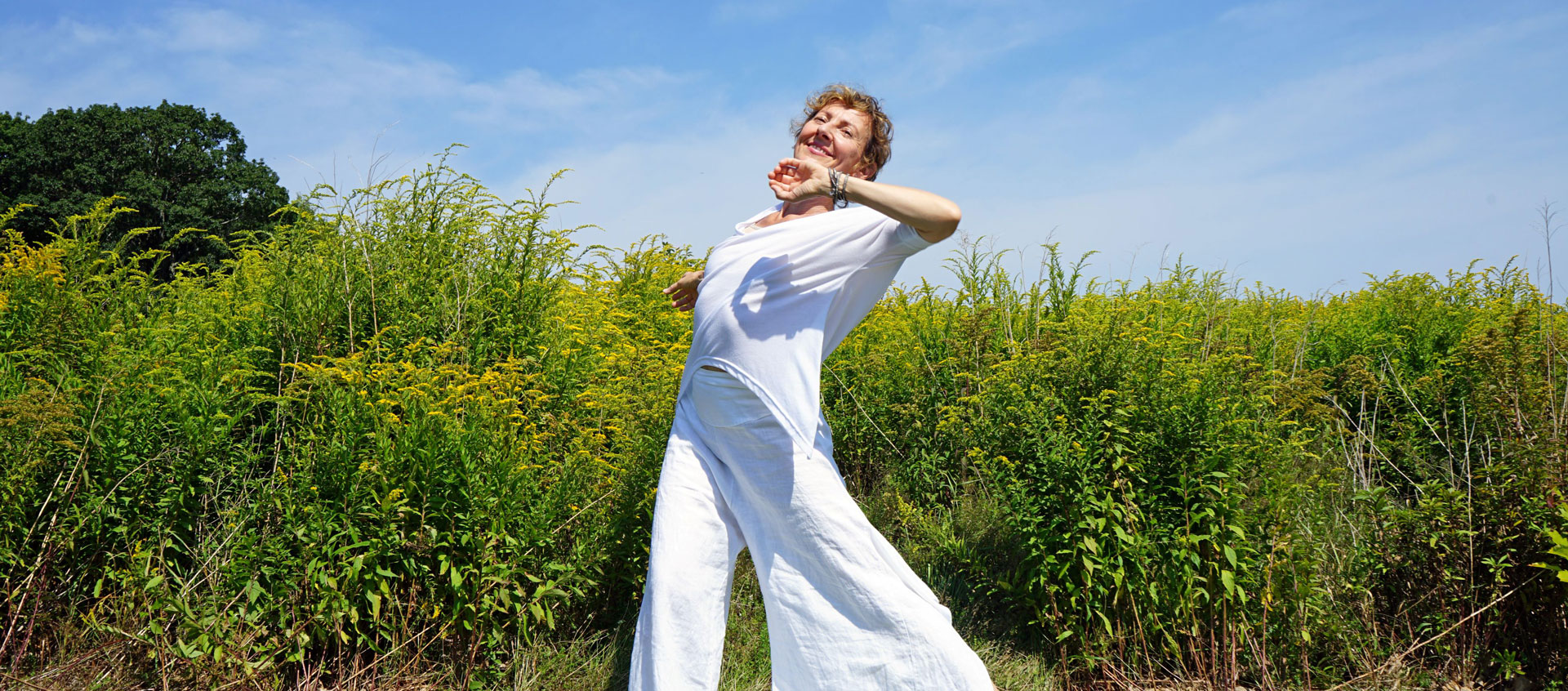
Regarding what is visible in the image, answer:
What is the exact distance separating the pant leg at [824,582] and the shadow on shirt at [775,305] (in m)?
0.16

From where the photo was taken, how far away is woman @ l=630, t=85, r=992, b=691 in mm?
2090

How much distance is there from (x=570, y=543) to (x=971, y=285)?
2.57 meters

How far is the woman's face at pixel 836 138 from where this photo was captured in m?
2.50

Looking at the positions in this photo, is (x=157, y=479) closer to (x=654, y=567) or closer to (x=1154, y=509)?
(x=654, y=567)

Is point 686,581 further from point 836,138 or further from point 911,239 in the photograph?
point 836,138

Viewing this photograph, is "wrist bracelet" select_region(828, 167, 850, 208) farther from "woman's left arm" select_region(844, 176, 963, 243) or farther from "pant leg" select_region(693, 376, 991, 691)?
"pant leg" select_region(693, 376, 991, 691)

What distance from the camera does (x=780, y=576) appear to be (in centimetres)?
220

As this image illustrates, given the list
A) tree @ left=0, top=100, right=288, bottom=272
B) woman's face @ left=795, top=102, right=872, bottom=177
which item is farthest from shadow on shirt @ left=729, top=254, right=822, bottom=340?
tree @ left=0, top=100, right=288, bottom=272

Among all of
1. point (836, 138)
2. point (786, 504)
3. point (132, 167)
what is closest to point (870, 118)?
point (836, 138)

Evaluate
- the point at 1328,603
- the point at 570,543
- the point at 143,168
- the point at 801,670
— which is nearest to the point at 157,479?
the point at 570,543

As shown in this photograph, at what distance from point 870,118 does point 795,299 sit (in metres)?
0.70

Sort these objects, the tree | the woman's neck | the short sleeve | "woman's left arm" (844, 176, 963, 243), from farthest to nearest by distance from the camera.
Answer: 1. the tree
2. the woman's neck
3. the short sleeve
4. "woman's left arm" (844, 176, 963, 243)

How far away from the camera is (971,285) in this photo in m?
4.72

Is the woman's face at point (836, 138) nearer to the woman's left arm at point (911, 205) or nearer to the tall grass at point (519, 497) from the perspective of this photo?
the woman's left arm at point (911, 205)
